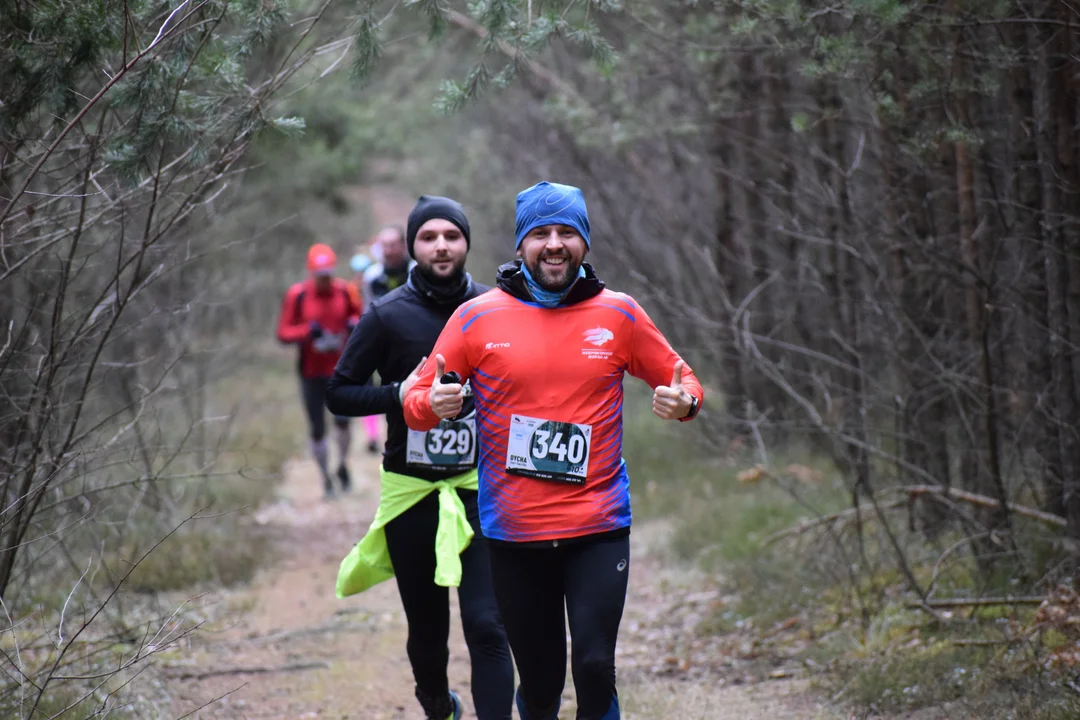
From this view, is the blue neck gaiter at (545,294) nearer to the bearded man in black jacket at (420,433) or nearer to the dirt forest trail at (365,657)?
the bearded man in black jacket at (420,433)

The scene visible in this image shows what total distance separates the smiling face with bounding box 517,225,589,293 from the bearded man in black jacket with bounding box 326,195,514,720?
30.2 inches

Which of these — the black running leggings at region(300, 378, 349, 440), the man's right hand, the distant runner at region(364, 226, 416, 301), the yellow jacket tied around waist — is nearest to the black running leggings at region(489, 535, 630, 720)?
the yellow jacket tied around waist

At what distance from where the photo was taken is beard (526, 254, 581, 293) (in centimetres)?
431

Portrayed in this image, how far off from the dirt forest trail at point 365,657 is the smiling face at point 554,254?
2.02 meters

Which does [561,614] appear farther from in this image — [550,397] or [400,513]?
[400,513]

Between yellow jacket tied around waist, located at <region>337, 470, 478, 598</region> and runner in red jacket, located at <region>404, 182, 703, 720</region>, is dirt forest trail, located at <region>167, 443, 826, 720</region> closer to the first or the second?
yellow jacket tied around waist, located at <region>337, 470, 478, 598</region>

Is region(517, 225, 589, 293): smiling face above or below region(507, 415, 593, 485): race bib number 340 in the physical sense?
above

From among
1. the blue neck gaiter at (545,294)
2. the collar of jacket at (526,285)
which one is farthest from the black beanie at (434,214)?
the blue neck gaiter at (545,294)

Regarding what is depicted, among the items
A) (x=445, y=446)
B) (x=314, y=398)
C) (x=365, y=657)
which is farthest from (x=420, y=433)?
(x=314, y=398)

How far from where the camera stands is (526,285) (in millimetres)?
4410

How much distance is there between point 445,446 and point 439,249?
0.82m

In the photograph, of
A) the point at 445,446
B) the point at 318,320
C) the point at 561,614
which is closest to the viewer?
the point at 561,614

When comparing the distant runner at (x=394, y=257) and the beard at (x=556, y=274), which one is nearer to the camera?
the beard at (x=556, y=274)

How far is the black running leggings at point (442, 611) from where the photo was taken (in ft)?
15.7
